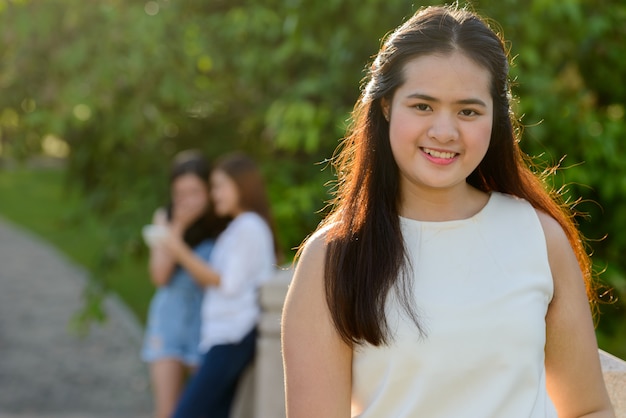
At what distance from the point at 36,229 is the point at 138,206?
1655 centimetres

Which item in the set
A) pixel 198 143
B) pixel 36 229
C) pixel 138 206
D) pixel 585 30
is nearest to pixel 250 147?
pixel 198 143

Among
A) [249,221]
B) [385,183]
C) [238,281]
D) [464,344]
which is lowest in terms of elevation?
[238,281]

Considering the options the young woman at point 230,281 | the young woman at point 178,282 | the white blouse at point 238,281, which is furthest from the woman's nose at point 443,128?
the young woman at point 178,282

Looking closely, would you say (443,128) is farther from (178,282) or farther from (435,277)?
(178,282)

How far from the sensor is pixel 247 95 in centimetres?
676

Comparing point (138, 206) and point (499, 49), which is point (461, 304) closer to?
point (499, 49)

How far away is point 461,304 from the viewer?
1876mm

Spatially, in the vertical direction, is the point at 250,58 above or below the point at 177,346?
above

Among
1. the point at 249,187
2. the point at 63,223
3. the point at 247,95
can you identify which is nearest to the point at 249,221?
the point at 249,187

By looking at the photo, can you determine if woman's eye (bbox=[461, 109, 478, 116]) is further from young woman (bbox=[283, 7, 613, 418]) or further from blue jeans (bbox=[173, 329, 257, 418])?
blue jeans (bbox=[173, 329, 257, 418])

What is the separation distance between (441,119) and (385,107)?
14cm

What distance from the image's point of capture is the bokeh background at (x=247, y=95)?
5.35 meters

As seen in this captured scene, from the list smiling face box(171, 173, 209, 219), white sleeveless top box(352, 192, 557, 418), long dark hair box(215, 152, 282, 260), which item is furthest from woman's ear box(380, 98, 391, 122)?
smiling face box(171, 173, 209, 219)

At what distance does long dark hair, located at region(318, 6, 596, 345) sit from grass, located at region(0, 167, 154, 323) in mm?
4557
